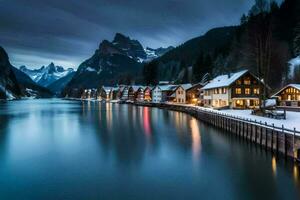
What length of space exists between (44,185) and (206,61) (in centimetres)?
13100

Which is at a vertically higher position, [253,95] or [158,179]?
[253,95]

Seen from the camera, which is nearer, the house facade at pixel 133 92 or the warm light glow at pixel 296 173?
the warm light glow at pixel 296 173

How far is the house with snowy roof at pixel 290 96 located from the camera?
6222cm

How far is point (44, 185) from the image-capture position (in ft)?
77.3

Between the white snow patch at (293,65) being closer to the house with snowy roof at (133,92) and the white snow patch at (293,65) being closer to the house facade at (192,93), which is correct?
the house facade at (192,93)

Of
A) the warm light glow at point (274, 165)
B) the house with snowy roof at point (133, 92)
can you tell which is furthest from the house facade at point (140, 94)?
the warm light glow at point (274, 165)

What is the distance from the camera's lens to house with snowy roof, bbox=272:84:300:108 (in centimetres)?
6222

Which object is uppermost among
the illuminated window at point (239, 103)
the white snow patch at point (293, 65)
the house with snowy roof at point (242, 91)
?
the white snow patch at point (293, 65)

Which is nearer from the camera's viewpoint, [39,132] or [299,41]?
[39,132]

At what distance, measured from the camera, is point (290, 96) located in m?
65.2

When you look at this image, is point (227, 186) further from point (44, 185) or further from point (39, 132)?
point (39, 132)

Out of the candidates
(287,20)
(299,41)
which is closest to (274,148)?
(299,41)

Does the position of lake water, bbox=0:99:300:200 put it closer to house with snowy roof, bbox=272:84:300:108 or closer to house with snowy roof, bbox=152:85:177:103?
house with snowy roof, bbox=272:84:300:108

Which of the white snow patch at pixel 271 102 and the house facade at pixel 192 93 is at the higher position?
the house facade at pixel 192 93
